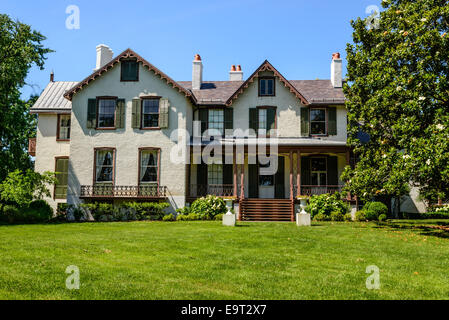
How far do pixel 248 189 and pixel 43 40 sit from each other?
Answer: 17327 mm

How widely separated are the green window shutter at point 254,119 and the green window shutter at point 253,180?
2167 mm

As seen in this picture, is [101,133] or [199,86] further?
[199,86]

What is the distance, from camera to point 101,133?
2305cm

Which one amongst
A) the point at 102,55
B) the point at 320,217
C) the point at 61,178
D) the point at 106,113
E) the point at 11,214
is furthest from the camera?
the point at 102,55

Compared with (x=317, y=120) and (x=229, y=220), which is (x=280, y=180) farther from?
(x=229, y=220)

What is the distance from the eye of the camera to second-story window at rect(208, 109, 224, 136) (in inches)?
954

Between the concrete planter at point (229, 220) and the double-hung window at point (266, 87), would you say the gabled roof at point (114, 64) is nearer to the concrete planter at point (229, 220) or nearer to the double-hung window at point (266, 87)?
the double-hung window at point (266, 87)

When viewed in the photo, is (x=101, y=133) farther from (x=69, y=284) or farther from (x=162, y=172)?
(x=69, y=284)

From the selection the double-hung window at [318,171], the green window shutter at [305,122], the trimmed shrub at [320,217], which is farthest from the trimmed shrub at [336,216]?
the green window shutter at [305,122]

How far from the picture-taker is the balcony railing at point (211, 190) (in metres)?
23.5

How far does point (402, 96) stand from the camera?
1501 centimetres

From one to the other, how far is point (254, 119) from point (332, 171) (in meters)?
5.42

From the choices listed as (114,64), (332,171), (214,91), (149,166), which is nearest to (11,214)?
(149,166)

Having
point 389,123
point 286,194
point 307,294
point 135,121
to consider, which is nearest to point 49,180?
point 135,121
